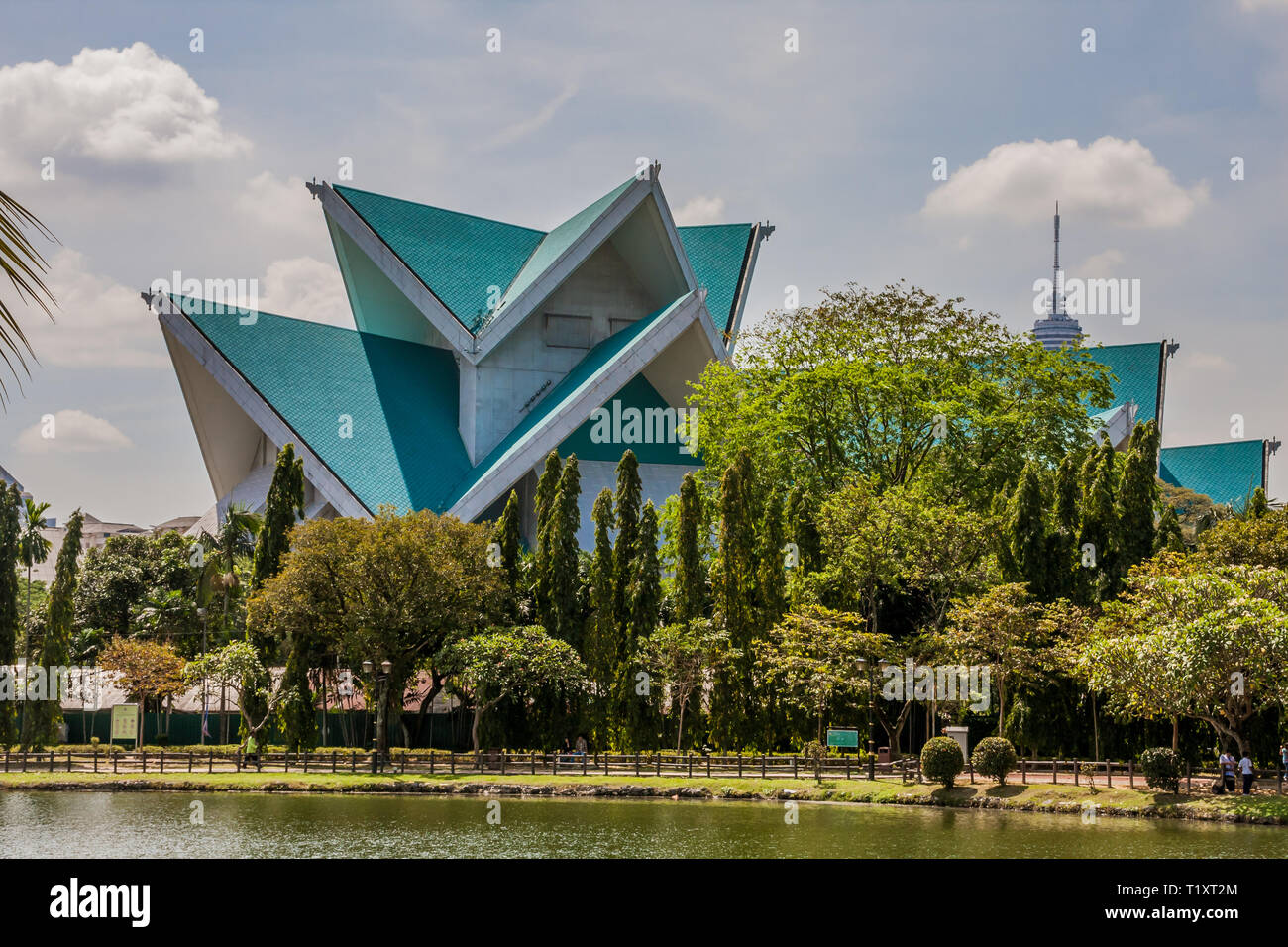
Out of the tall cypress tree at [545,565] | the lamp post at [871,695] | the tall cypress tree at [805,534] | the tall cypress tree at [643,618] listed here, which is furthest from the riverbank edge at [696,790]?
the tall cypress tree at [805,534]

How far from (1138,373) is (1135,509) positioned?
32.7 m

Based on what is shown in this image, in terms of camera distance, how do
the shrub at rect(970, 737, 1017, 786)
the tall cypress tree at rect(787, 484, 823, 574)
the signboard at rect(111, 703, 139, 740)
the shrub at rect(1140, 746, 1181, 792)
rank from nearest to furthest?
the shrub at rect(1140, 746, 1181, 792)
the shrub at rect(970, 737, 1017, 786)
the signboard at rect(111, 703, 139, 740)
the tall cypress tree at rect(787, 484, 823, 574)

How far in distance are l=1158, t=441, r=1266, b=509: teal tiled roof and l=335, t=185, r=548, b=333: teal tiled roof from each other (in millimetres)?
37710

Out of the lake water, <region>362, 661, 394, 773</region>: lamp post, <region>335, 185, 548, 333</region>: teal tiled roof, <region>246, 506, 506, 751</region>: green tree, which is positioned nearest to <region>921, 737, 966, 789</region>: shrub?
the lake water

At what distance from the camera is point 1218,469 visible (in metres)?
73.1

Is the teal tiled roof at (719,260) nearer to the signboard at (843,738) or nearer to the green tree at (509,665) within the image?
the green tree at (509,665)

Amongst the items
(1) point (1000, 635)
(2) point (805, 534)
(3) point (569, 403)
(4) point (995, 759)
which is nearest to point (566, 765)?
(2) point (805, 534)

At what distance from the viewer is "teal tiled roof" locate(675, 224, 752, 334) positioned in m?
59.3

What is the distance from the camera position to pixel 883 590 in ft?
127

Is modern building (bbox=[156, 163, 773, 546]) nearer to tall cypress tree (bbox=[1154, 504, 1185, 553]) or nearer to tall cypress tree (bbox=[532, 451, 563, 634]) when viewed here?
tall cypress tree (bbox=[532, 451, 563, 634])

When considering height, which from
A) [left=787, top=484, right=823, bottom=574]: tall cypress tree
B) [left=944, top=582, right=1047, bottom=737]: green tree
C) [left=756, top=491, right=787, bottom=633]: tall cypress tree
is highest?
[left=787, top=484, right=823, bottom=574]: tall cypress tree

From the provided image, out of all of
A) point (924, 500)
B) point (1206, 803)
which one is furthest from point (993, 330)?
point (1206, 803)

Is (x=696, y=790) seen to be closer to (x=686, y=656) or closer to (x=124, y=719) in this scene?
(x=686, y=656)

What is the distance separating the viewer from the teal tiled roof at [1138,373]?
66.2 m
